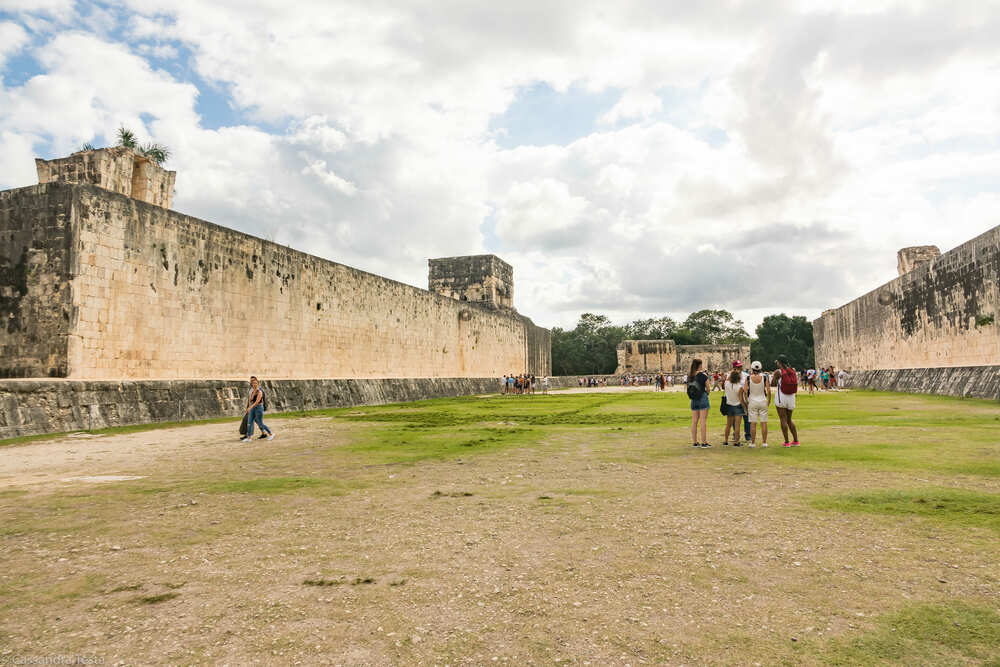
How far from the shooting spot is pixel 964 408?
1266 cm

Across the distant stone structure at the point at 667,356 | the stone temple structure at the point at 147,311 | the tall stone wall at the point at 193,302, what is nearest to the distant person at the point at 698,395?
the stone temple structure at the point at 147,311

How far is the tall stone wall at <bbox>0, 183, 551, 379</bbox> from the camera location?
11.1 m

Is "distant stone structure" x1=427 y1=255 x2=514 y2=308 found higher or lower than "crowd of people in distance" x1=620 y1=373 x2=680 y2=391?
higher

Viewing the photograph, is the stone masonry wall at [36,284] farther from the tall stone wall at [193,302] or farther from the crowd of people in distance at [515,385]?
the crowd of people in distance at [515,385]

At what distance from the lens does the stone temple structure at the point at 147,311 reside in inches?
428

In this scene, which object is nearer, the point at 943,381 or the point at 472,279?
the point at 943,381

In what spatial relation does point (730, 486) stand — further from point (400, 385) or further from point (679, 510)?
point (400, 385)

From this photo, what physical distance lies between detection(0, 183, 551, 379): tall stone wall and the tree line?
4956 centimetres

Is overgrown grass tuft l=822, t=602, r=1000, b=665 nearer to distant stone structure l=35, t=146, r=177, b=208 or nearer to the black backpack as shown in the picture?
the black backpack

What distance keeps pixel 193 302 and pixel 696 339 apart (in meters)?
82.2

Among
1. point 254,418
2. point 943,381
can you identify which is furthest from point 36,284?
point 943,381

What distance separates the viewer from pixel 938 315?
19.5m

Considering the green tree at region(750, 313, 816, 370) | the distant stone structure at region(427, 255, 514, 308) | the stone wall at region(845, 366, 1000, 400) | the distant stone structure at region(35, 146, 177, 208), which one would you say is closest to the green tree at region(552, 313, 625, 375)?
the green tree at region(750, 313, 816, 370)

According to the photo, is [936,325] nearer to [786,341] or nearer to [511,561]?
[511,561]
